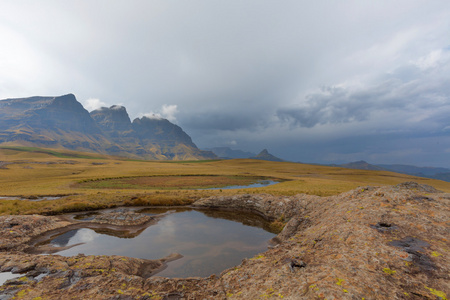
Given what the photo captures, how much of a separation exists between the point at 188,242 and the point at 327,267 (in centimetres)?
1736

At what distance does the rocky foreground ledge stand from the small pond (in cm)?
316

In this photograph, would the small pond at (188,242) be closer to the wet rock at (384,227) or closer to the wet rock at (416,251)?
the wet rock at (384,227)

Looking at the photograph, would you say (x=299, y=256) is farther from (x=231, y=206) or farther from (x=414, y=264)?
(x=231, y=206)

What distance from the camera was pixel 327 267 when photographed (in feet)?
32.8

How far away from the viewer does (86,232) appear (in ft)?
84.9

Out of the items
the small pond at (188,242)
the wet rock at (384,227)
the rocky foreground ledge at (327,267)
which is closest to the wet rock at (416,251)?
the rocky foreground ledge at (327,267)

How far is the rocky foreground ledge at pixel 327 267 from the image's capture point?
8641 millimetres

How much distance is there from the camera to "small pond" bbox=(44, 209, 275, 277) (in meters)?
18.4

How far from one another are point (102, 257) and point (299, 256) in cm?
1642

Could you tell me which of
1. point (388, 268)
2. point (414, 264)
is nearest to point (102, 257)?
point (388, 268)

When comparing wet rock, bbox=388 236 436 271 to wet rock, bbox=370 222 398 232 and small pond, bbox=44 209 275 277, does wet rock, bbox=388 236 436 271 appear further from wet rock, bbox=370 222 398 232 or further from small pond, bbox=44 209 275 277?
small pond, bbox=44 209 275 277

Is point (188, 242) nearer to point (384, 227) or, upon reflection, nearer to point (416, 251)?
point (384, 227)

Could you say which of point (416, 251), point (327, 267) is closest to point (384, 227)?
point (416, 251)

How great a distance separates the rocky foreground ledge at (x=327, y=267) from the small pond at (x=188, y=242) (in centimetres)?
316
